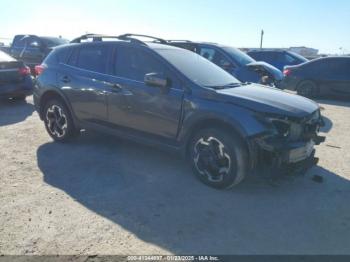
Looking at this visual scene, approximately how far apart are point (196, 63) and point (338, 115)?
582 cm

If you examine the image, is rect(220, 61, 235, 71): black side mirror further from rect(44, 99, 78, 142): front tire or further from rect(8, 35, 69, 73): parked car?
rect(8, 35, 69, 73): parked car

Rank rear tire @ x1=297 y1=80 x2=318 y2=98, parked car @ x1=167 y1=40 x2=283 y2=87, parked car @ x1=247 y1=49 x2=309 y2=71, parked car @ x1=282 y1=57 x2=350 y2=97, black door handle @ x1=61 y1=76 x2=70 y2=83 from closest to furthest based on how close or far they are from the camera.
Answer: black door handle @ x1=61 y1=76 x2=70 y2=83
parked car @ x1=167 y1=40 x2=283 y2=87
parked car @ x1=282 y1=57 x2=350 y2=97
rear tire @ x1=297 y1=80 x2=318 y2=98
parked car @ x1=247 y1=49 x2=309 y2=71

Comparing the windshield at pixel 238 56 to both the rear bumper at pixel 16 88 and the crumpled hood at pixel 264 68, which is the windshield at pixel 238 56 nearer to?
the crumpled hood at pixel 264 68

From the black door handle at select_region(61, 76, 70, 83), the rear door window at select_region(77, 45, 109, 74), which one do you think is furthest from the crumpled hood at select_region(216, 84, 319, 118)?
the black door handle at select_region(61, 76, 70, 83)

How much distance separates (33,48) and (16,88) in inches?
307

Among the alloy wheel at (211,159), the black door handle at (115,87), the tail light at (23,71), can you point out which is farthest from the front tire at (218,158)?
the tail light at (23,71)

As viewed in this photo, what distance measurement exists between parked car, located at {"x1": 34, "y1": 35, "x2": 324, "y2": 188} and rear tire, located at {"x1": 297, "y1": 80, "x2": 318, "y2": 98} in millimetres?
7921

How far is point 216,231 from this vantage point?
3.65 metres

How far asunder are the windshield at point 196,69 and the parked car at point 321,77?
24.0 ft

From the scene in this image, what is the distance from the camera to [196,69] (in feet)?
17.2

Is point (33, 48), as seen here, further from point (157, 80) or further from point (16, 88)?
point (157, 80)

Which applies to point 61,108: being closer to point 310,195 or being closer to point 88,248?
point 88,248

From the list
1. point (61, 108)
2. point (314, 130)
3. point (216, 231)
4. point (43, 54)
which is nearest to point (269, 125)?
point (314, 130)

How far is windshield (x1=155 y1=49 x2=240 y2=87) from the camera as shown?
4978mm
